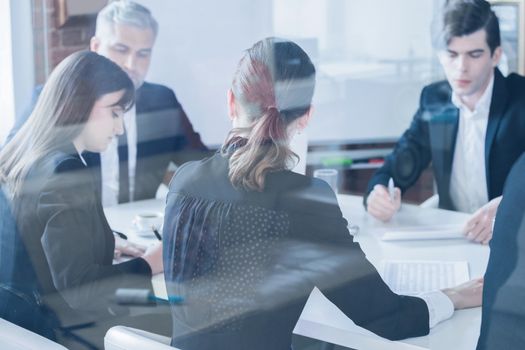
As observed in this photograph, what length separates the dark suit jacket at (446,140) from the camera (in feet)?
6.82

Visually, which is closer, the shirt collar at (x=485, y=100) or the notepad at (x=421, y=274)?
the notepad at (x=421, y=274)

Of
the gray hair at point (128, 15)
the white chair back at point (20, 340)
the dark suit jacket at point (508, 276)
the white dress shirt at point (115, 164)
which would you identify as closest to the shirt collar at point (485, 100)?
the dark suit jacket at point (508, 276)

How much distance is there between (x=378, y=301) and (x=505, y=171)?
66 centimetres

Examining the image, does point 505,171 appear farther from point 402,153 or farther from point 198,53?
point 198,53

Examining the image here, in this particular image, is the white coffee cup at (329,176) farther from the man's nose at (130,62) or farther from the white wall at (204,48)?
the man's nose at (130,62)

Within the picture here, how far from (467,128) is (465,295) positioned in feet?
2.03

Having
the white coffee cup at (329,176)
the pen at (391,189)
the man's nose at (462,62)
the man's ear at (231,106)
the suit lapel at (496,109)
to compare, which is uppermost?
the man's nose at (462,62)

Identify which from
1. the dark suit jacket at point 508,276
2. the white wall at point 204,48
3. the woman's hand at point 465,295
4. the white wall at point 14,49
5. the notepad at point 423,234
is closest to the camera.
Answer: the dark suit jacket at point 508,276

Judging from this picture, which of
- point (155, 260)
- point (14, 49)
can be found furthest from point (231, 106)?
point (14, 49)

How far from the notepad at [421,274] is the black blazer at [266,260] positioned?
15 cm

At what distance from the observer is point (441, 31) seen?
2.07 m

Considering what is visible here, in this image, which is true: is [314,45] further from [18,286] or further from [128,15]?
[18,286]

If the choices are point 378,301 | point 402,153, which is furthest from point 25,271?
point 402,153

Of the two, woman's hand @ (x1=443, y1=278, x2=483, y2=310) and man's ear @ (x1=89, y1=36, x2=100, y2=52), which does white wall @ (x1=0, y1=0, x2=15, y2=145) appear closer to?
man's ear @ (x1=89, y1=36, x2=100, y2=52)
